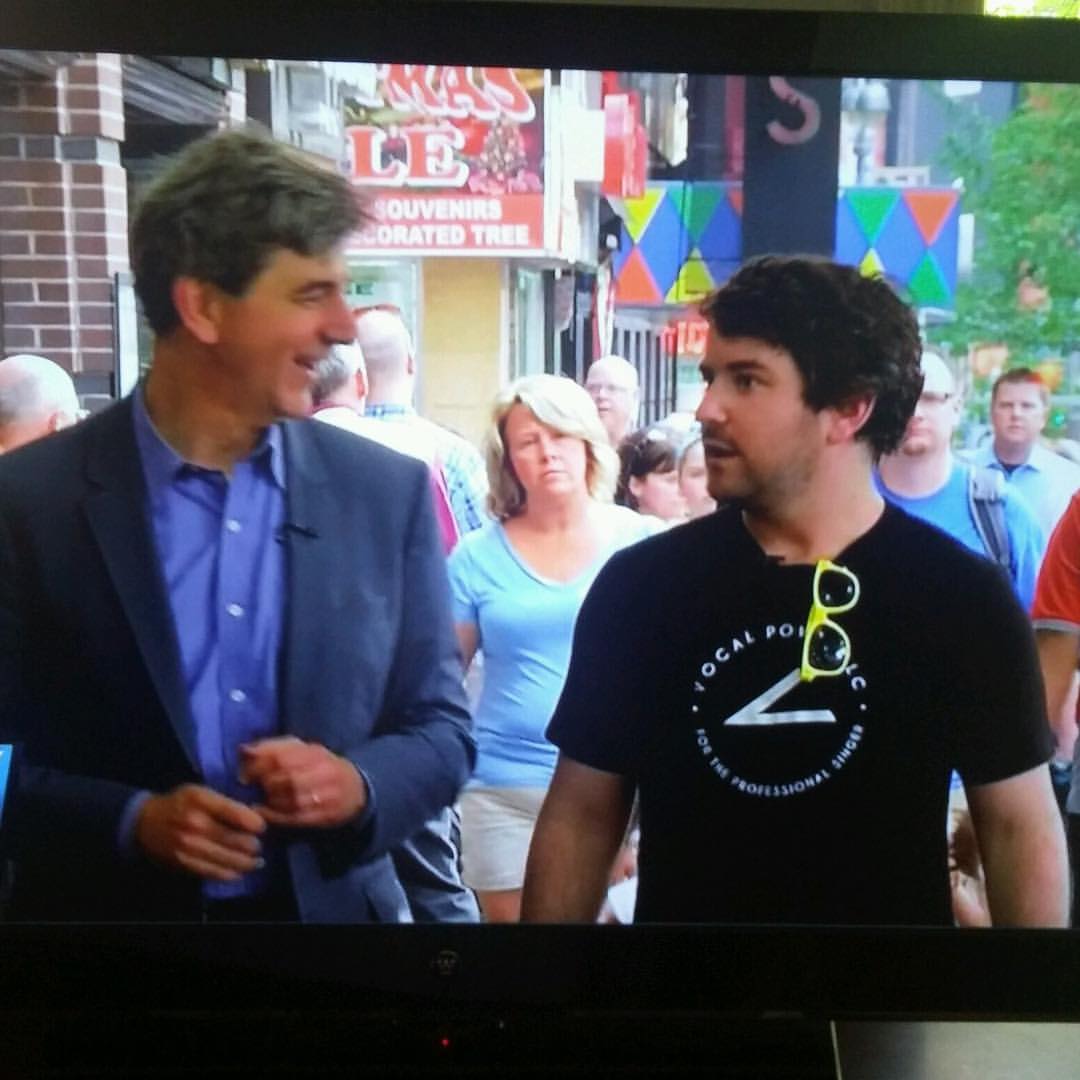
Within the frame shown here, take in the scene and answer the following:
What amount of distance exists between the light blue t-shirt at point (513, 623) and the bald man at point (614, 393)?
92mm

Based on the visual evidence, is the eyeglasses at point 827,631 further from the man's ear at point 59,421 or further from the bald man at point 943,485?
the man's ear at point 59,421

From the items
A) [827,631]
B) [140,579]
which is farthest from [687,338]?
[140,579]

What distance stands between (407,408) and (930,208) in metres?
0.46

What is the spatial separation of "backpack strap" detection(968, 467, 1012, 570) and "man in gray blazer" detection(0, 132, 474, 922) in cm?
45

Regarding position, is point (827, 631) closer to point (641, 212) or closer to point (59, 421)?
point (641, 212)

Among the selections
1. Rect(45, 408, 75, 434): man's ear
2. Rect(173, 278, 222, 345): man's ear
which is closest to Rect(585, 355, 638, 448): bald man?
Rect(173, 278, 222, 345): man's ear

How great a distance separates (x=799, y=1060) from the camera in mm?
1151

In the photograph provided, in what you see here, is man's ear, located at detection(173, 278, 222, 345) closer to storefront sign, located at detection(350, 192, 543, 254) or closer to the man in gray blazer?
the man in gray blazer

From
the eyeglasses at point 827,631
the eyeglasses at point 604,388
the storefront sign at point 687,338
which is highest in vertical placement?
the storefront sign at point 687,338

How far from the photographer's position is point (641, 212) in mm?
1077

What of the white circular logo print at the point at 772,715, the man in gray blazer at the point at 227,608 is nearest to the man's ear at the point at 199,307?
the man in gray blazer at the point at 227,608

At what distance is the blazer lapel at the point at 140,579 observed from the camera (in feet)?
3.52

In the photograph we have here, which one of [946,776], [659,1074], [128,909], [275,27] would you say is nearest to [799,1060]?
[659,1074]

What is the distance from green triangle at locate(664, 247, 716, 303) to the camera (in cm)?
108
